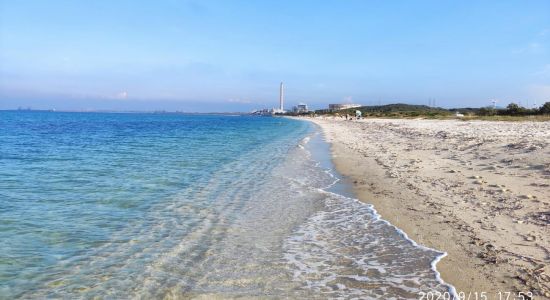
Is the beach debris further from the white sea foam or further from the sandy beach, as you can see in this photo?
the white sea foam

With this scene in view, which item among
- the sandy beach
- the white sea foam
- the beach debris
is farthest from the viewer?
the beach debris

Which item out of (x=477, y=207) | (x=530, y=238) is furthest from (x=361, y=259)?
(x=477, y=207)

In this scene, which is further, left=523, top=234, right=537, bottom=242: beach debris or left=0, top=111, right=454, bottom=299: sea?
left=523, top=234, right=537, bottom=242: beach debris

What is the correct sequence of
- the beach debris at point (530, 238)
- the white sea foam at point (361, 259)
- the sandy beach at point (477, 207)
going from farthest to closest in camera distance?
the beach debris at point (530, 238) < the sandy beach at point (477, 207) < the white sea foam at point (361, 259)

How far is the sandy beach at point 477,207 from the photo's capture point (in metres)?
5.23

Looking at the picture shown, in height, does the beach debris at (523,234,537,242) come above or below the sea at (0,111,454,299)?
above

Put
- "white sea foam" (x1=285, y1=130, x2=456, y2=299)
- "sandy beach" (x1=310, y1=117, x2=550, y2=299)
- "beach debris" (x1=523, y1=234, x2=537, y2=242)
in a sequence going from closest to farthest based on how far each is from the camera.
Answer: "white sea foam" (x1=285, y1=130, x2=456, y2=299), "sandy beach" (x1=310, y1=117, x2=550, y2=299), "beach debris" (x1=523, y1=234, x2=537, y2=242)

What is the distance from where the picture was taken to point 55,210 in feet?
29.0

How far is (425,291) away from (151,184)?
9.58 metres

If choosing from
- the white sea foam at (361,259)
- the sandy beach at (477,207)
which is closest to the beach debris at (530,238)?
the sandy beach at (477,207)

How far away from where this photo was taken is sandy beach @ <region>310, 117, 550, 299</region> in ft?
17.1

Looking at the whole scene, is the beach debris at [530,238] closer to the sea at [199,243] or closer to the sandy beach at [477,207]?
the sandy beach at [477,207]

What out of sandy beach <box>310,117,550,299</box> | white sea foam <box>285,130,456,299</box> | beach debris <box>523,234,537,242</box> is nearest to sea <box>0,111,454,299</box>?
white sea foam <box>285,130,456,299</box>

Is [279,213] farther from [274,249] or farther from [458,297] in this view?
[458,297]
